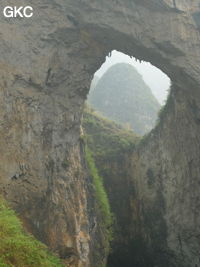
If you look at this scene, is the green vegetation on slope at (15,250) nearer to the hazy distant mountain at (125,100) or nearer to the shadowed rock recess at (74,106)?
the shadowed rock recess at (74,106)

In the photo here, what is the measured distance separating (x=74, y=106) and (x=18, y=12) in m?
5.14

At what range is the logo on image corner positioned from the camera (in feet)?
51.6

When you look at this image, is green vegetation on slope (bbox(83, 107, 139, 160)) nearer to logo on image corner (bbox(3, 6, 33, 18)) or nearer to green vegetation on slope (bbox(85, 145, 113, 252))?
green vegetation on slope (bbox(85, 145, 113, 252))

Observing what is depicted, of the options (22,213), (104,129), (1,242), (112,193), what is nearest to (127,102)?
(104,129)

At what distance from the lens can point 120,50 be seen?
19078 mm

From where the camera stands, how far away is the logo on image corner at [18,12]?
15738 millimetres

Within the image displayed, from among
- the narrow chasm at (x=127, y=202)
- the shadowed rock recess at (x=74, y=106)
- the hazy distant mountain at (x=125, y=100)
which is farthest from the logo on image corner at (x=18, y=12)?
the hazy distant mountain at (x=125, y=100)

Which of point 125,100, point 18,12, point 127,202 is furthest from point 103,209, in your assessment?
point 125,100

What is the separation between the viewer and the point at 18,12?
16.0m

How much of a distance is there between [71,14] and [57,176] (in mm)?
7736

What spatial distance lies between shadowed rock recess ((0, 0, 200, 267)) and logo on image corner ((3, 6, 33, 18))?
247 millimetres

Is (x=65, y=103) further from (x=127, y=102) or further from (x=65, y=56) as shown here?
(x=127, y=102)

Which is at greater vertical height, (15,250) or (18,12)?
(18,12)

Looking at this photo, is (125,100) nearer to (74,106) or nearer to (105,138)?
(105,138)
